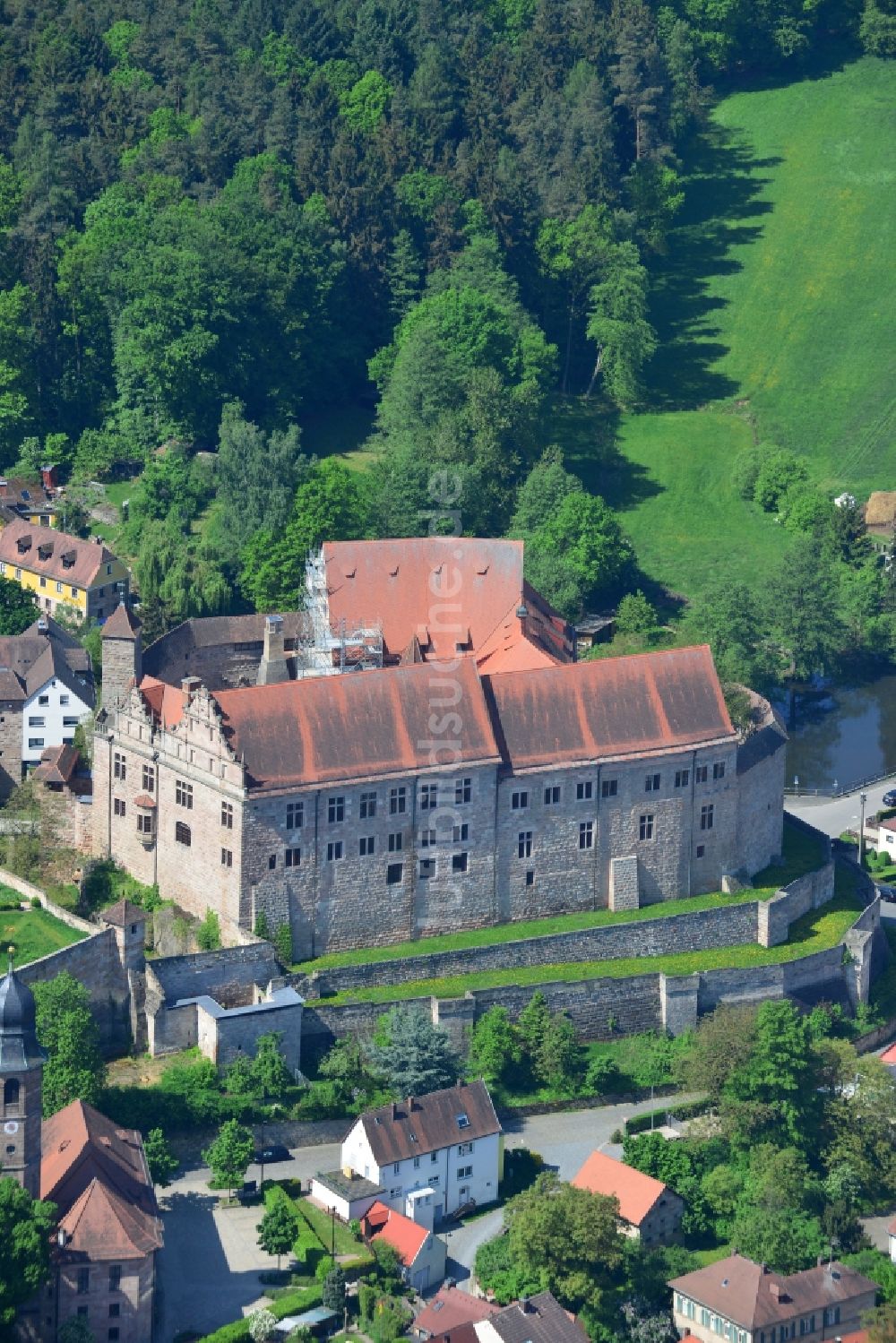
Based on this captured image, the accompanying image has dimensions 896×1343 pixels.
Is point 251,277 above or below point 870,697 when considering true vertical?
above

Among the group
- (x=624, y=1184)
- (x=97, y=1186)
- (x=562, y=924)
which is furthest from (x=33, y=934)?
(x=624, y=1184)

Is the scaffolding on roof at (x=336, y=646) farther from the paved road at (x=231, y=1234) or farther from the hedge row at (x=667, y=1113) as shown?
the paved road at (x=231, y=1234)

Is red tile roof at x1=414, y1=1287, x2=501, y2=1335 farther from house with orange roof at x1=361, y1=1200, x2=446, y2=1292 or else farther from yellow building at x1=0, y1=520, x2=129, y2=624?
yellow building at x1=0, y1=520, x2=129, y2=624

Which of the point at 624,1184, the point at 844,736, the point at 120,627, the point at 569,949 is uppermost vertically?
the point at 120,627

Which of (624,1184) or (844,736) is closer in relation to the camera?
(624,1184)

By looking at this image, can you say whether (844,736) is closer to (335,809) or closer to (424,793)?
(424,793)

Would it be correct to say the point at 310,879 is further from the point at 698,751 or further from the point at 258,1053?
the point at 698,751

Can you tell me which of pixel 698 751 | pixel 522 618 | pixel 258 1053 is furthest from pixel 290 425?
pixel 258 1053
